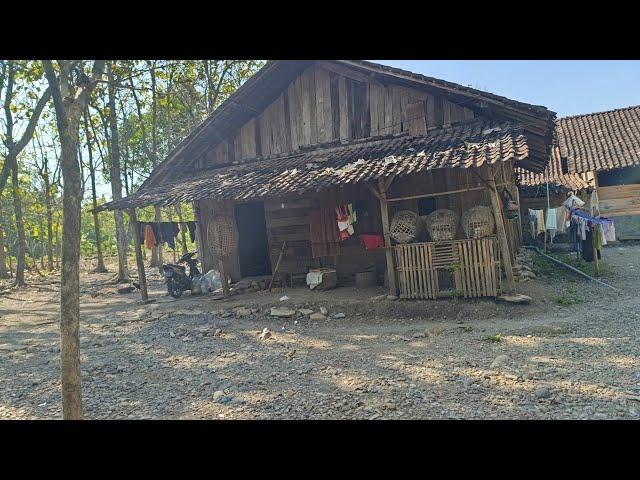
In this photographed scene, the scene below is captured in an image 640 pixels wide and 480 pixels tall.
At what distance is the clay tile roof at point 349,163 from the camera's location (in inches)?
324

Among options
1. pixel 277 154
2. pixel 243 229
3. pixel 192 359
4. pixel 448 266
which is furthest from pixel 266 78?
pixel 192 359

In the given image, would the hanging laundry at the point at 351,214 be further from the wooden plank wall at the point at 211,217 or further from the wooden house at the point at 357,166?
the wooden plank wall at the point at 211,217

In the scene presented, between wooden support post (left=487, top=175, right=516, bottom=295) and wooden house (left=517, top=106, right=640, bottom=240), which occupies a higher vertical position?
wooden house (left=517, top=106, right=640, bottom=240)

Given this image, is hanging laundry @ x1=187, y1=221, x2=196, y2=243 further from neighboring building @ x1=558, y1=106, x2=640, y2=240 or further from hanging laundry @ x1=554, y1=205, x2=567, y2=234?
neighboring building @ x1=558, y1=106, x2=640, y2=240

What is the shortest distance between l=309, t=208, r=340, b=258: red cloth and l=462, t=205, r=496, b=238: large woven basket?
3.39 metres

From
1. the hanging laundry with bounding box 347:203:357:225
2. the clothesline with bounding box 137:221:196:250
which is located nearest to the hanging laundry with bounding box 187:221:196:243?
the clothesline with bounding box 137:221:196:250

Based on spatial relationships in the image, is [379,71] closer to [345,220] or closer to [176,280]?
[345,220]

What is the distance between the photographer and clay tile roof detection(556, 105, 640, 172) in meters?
17.6

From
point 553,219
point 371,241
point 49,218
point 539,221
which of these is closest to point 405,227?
point 371,241

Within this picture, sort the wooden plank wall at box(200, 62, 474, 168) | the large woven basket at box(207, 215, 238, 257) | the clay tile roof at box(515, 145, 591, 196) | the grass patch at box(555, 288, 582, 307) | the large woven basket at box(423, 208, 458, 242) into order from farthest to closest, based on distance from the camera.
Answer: the clay tile roof at box(515, 145, 591, 196) < the large woven basket at box(207, 215, 238, 257) < the wooden plank wall at box(200, 62, 474, 168) < the large woven basket at box(423, 208, 458, 242) < the grass patch at box(555, 288, 582, 307)

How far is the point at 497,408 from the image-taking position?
3.98 m

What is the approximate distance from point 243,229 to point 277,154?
2759 millimetres

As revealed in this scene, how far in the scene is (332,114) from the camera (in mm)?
11812

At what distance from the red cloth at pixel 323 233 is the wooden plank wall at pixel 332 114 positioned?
2.20 m
